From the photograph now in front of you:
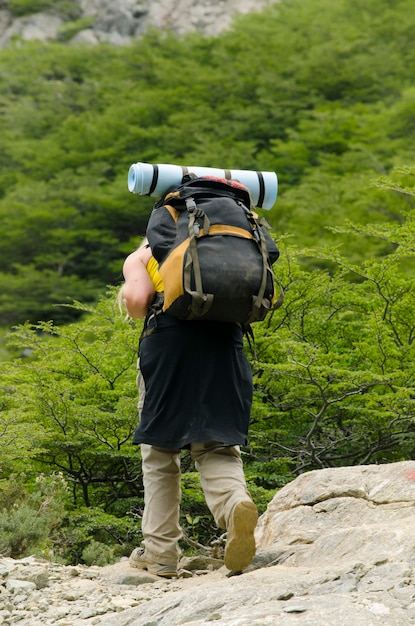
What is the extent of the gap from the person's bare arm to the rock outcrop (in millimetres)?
1201

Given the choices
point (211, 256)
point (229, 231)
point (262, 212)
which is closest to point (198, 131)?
point (262, 212)

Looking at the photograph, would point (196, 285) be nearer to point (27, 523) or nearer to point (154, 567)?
point (154, 567)

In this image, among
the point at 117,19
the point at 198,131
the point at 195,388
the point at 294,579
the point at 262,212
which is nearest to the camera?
the point at 294,579

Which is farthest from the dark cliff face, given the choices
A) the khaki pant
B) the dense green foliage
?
the khaki pant

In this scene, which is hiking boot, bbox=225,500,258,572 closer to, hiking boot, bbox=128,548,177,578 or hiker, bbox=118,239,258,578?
hiker, bbox=118,239,258,578

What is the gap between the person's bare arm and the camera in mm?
3893

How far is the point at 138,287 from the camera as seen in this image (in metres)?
3.91

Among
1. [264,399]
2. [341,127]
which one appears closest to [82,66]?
[341,127]

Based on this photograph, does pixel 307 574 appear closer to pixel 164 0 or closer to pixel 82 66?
pixel 82 66

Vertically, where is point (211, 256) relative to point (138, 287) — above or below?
above

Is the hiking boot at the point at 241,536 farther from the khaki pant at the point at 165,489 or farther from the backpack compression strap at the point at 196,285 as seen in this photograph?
the backpack compression strap at the point at 196,285

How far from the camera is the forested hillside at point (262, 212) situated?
6750 mm

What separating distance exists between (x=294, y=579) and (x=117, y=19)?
160ft

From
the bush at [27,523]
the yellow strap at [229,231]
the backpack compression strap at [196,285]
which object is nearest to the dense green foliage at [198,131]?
the bush at [27,523]
